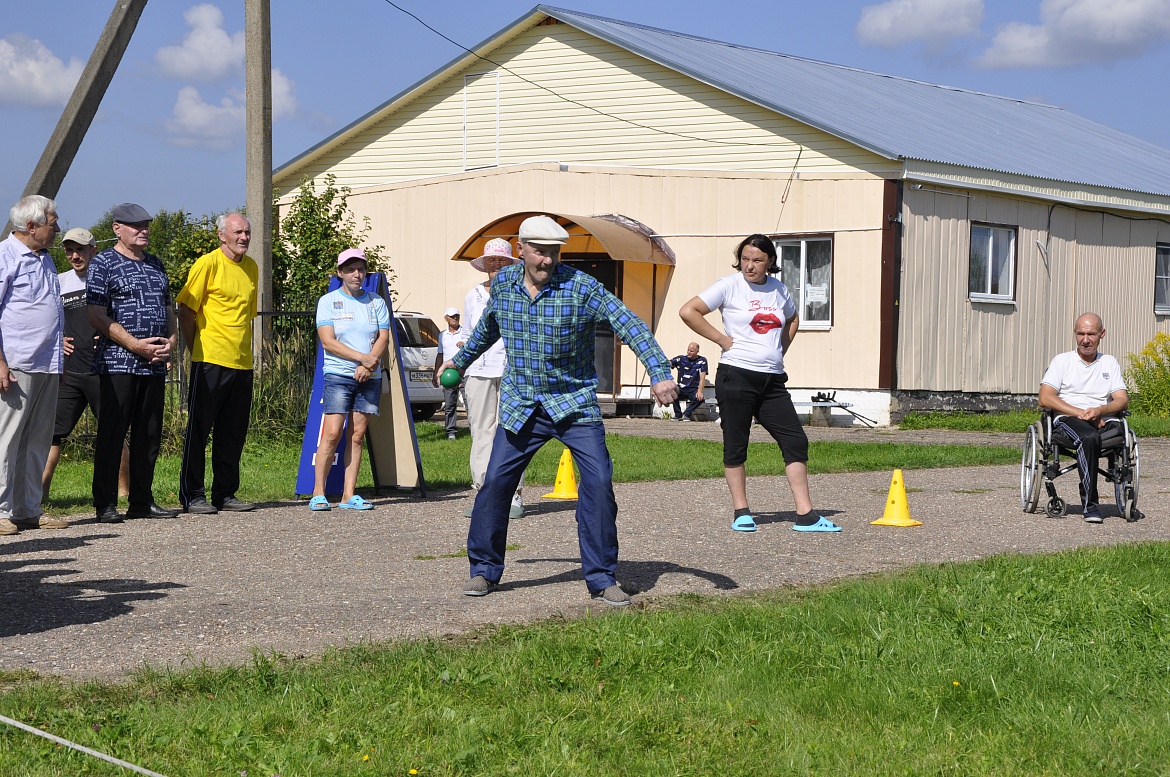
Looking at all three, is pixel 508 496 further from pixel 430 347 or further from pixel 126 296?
pixel 430 347

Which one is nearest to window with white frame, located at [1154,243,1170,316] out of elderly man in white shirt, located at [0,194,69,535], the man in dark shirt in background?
the man in dark shirt in background

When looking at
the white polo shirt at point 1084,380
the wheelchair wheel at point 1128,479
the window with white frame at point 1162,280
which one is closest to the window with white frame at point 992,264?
the window with white frame at point 1162,280

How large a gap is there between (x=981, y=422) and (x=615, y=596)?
649 inches

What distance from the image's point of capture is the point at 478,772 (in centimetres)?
432

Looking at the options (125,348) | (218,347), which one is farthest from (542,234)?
(218,347)

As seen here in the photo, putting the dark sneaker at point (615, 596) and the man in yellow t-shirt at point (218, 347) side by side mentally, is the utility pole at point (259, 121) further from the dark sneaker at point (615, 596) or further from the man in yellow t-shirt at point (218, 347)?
the dark sneaker at point (615, 596)

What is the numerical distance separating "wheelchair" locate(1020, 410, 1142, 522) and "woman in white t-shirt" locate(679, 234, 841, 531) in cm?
208

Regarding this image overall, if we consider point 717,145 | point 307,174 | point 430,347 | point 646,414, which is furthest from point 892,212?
point 307,174

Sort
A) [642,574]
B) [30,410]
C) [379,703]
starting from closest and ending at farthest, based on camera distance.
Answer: [379,703], [642,574], [30,410]

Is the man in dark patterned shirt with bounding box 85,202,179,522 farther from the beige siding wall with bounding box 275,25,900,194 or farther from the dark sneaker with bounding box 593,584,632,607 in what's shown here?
the beige siding wall with bounding box 275,25,900,194

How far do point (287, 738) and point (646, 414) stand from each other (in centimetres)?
1997

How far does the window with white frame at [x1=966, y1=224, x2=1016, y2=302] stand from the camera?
23.6 meters

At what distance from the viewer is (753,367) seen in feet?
32.3

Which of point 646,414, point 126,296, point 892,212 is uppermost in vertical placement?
point 892,212
